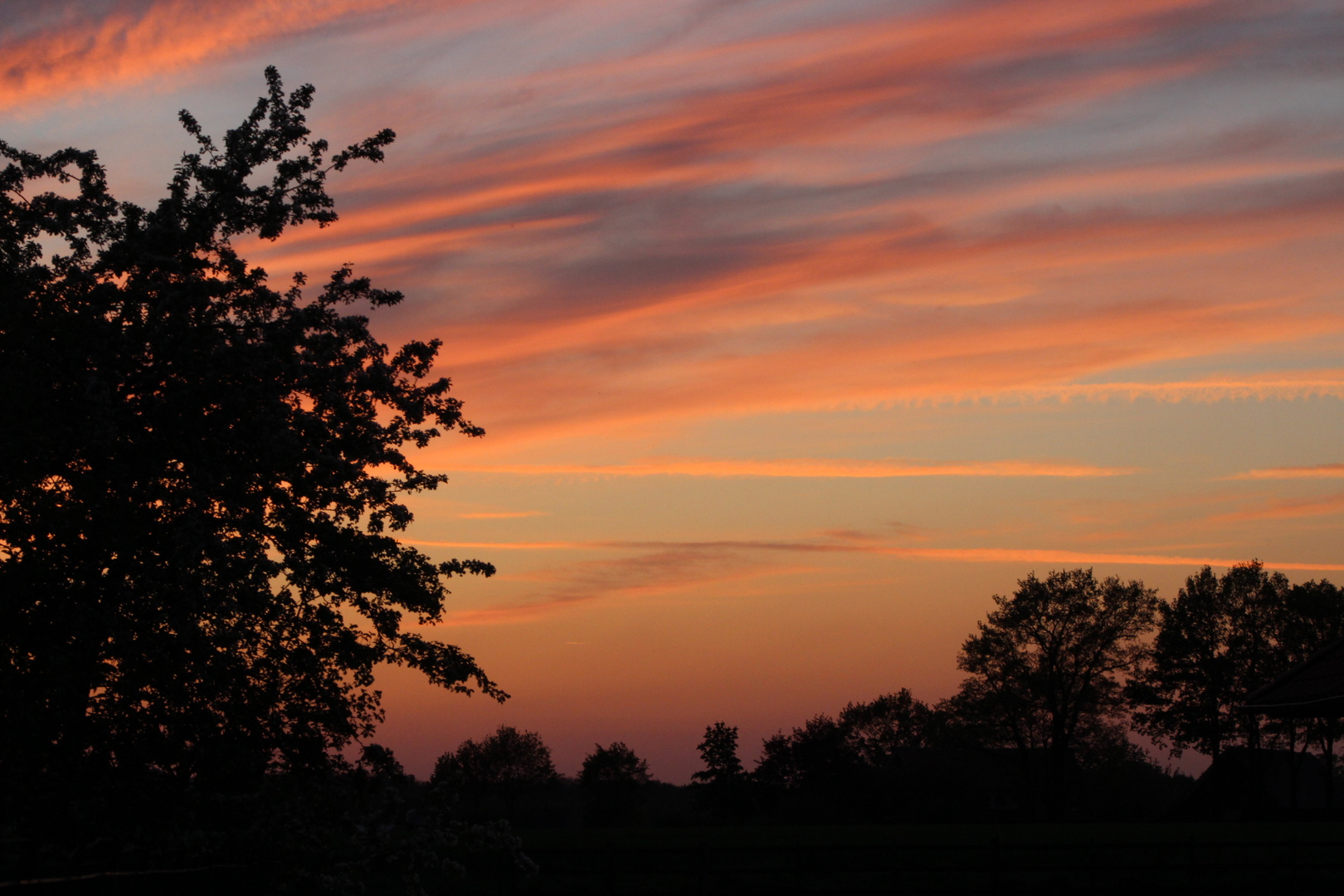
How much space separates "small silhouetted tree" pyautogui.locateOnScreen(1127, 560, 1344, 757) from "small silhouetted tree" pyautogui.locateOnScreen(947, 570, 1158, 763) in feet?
7.17

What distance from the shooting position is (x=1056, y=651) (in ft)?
298

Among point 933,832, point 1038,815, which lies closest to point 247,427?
point 933,832

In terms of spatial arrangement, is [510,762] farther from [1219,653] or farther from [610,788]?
[1219,653]

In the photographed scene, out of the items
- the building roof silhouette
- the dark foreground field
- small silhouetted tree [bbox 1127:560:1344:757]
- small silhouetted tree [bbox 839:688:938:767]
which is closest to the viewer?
the building roof silhouette

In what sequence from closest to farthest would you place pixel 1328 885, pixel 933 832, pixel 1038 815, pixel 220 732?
pixel 220 732, pixel 1328 885, pixel 933 832, pixel 1038 815

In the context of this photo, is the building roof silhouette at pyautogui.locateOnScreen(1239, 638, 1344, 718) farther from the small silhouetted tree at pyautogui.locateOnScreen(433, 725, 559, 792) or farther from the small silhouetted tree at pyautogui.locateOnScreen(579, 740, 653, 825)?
the small silhouetted tree at pyautogui.locateOnScreen(433, 725, 559, 792)

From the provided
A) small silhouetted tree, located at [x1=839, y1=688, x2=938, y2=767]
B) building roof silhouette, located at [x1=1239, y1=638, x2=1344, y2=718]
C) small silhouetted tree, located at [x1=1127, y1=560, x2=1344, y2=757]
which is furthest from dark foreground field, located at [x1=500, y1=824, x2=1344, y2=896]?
small silhouetted tree, located at [x1=839, y1=688, x2=938, y2=767]

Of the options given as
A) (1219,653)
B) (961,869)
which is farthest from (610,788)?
(961,869)

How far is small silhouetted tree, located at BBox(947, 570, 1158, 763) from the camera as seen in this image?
90438mm

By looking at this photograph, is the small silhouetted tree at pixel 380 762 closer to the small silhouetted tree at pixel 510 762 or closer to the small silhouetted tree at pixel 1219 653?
the small silhouetted tree at pixel 1219 653

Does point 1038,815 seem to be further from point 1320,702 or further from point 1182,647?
point 1320,702

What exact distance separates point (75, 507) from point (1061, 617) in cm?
8671

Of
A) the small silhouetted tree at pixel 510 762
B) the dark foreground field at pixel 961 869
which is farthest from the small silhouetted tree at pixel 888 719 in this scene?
the dark foreground field at pixel 961 869

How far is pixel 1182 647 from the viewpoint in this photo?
3509 inches
